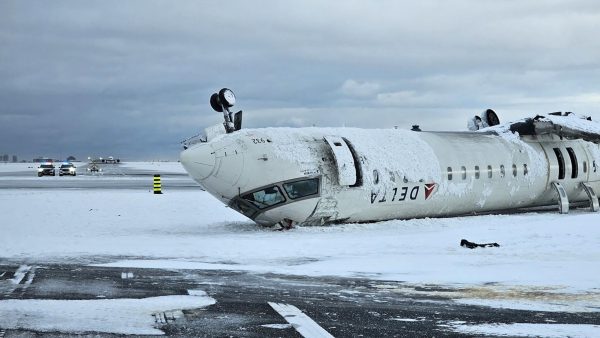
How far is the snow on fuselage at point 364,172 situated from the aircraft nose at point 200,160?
1.2 inches

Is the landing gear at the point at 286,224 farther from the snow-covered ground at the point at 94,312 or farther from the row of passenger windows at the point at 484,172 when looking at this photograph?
the snow-covered ground at the point at 94,312

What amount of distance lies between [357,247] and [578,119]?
17.7 meters

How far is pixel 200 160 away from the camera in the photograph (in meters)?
21.9

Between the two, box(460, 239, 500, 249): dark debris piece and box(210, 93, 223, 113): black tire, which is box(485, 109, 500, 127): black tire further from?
box(460, 239, 500, 249): dark debris piece

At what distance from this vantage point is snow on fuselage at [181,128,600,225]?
22.2 meters

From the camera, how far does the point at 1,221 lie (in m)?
26.4

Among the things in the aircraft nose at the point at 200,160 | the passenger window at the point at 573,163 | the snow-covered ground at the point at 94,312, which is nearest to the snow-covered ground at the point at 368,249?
the aircraft nose at the point at 200,160

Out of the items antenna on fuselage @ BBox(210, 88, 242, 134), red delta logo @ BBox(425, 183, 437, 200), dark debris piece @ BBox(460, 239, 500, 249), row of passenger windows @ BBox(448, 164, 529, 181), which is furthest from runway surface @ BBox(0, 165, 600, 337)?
row of passenger windows @ BBox(448, 164, 529, 181)

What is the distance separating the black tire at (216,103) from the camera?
80.1 ft

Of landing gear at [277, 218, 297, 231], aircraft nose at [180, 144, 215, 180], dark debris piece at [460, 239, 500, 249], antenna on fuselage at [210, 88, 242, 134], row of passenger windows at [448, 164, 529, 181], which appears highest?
antenna on fuselage at [210, 88, 242, 134]

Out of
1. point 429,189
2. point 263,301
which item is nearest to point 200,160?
point 429,189

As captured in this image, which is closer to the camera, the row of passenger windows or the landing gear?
the landing gear

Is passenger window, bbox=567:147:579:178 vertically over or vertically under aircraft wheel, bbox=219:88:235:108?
under

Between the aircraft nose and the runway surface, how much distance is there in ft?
27.4
